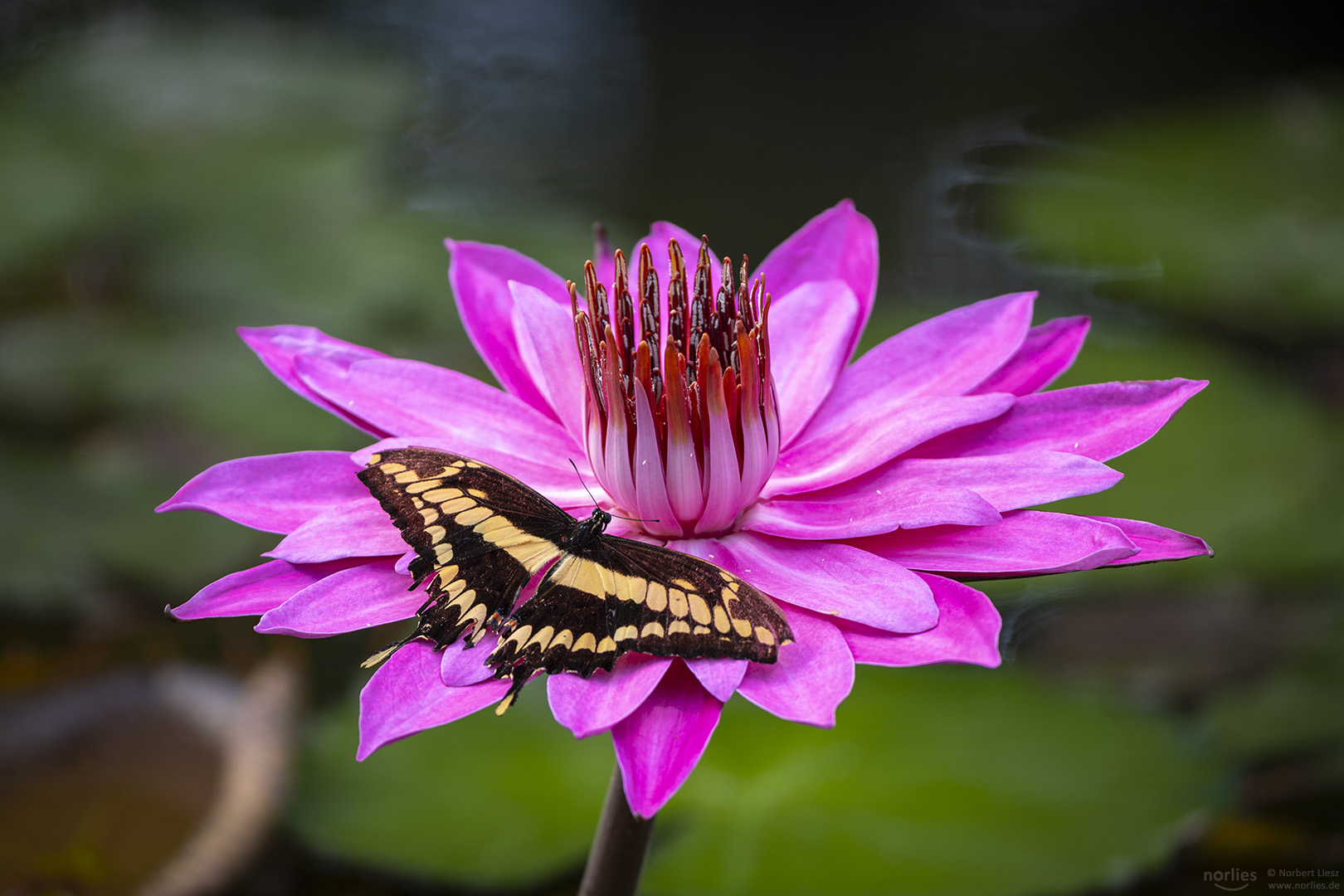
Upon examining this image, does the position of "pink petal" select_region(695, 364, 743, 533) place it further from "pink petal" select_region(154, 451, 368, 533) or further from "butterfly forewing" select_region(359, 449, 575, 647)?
"pink petal" select_region(154, 451, 368, 533)

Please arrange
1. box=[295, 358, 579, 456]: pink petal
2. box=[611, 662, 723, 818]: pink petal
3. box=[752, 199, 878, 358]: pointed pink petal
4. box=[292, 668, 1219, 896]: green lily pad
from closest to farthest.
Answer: box=[611, 662, 723, 818]: pink petal
box=[295, 358, 579, 456]: pink petal
box=[752, 199, 878, 358]: pointed pink petal
box=[292, 668, 1219, 896]: green lily pad

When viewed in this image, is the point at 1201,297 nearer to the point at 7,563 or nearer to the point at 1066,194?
the point at 1066,194

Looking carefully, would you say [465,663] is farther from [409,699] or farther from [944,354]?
[944,354]

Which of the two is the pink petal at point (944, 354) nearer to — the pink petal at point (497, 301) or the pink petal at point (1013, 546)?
the pink petal at point (1013, 546)

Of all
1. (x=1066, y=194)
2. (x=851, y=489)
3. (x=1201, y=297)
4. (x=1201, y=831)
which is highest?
(x=1066, y=194)

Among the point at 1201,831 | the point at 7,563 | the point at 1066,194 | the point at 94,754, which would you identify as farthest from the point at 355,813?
the point at 1066,194

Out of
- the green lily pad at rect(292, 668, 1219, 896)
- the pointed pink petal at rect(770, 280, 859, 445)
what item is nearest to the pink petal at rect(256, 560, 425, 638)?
the pointed pink petal at rect(770, 280, 859, 445)
